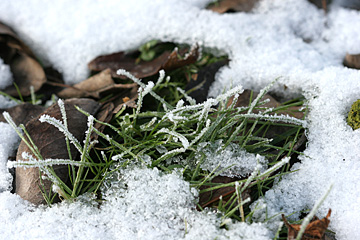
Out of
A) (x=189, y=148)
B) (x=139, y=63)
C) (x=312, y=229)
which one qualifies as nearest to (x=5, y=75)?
(x=139, y=63)

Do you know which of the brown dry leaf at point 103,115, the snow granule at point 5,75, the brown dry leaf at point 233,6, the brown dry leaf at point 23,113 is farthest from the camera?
the brown dry leaf at point 233,6

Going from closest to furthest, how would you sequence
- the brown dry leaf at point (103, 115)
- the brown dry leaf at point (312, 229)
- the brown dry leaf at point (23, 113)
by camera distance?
1. the brown dry leaf at point (312, 229)
2. the brown dry leaf at point (103, 115)
3. the brown dry leaf at point (23, 113)

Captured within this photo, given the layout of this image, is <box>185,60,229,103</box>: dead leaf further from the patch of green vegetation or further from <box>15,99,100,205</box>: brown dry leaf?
<box>15,99,100,205</box>: brown dry leaf

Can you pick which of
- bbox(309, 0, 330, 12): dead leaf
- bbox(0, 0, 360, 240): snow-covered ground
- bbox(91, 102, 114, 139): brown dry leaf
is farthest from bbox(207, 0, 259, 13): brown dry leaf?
bbox(91, 102, 114, 139): brown dry leaf

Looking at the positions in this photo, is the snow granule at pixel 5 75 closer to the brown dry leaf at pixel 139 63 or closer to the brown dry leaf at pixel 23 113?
the brown dry leaf at pixel 23 113

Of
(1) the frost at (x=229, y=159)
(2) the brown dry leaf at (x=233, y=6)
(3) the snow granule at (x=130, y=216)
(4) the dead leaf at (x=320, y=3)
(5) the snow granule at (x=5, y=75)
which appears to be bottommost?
(3) the snow granule at (x=130, y=216)

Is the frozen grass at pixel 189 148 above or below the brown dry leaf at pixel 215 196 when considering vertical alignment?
above

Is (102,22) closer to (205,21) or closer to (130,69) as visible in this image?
(130,69)

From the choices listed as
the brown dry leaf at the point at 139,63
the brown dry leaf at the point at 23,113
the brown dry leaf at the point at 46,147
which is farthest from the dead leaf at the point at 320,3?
the brown dry leaf at the point at 23,113
